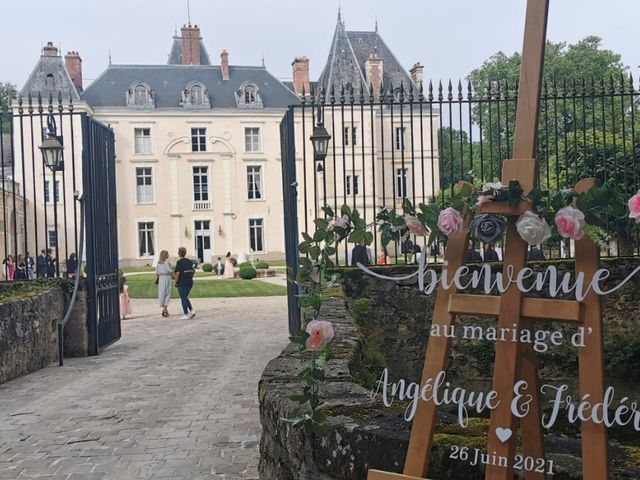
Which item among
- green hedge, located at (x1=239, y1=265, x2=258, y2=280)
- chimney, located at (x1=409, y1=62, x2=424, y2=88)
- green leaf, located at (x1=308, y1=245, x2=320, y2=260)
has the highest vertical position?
chimney, located at (x1=409, y1=62, x2=424, y2=88)

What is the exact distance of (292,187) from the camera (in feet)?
29.6

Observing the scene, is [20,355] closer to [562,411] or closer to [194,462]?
[194,462]

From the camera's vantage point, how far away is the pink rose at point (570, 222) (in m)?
2.24

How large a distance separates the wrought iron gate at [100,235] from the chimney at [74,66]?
114 feet

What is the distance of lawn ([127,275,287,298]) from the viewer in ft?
70.8

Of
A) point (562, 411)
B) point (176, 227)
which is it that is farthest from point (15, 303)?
point (176, 227)

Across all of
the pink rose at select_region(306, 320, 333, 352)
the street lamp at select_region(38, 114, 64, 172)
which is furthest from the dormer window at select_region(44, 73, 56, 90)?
the pink rose at select_region(306, 320, 333, 352)

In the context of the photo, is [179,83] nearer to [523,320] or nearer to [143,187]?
[143,187]

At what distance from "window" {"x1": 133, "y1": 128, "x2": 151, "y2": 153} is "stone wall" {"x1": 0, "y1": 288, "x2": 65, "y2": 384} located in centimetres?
3177

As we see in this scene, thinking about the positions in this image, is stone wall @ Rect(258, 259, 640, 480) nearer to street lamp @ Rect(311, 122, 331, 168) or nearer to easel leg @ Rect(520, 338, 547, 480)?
easel leg @ Rect(520, 338, 547, 480)

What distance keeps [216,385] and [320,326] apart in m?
4.99

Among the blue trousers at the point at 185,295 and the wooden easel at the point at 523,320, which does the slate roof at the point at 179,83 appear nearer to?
the blue trousers at the point at 185,295

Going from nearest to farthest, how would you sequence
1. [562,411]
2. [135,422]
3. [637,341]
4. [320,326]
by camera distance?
[320,326]
[562,411]
[135,422]
[637,341]

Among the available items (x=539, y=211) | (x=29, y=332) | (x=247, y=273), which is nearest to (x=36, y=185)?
(x=247, y=273)
